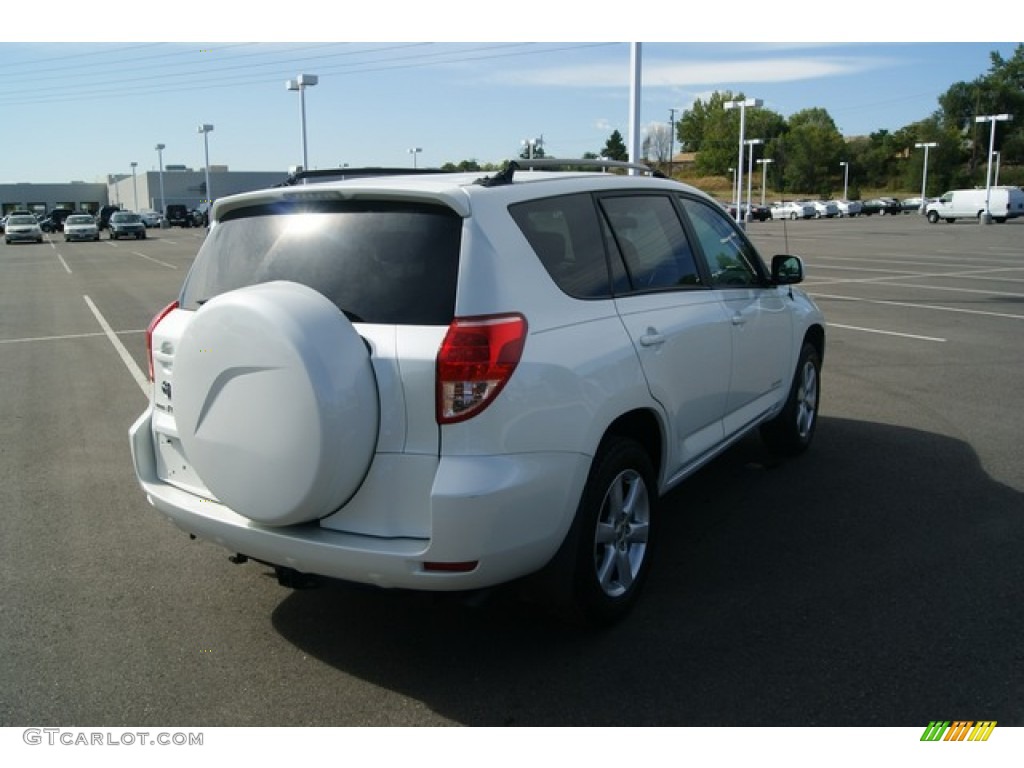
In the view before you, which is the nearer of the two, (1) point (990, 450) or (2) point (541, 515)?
(2) point (541, 515)

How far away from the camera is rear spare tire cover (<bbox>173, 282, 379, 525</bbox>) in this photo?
306 cm

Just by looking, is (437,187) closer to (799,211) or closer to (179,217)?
(799,211)

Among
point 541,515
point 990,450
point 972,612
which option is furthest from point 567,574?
point 990,450

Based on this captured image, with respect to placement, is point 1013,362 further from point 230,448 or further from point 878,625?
point 230,448

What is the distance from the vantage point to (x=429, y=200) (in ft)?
10.8

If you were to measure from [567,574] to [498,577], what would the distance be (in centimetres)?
36

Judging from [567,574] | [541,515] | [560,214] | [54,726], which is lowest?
[54,726]

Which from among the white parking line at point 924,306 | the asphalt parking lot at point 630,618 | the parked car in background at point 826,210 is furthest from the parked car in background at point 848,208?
the asphalt parking lot at point 630,618

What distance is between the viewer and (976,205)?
57.7 m

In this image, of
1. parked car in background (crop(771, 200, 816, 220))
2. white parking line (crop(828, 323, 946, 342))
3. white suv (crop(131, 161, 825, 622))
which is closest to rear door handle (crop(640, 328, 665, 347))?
white suv (crop(131, 161, 825, 622))

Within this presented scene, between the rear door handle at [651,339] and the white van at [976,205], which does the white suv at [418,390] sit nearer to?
the rear door handle at [651,339]

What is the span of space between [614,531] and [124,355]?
29.2 ft

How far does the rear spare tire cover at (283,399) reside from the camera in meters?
3.06
